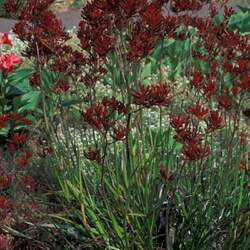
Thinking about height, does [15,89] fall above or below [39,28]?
below

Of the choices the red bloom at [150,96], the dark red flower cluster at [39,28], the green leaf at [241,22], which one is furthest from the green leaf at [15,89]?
the red bloom at [150,96]

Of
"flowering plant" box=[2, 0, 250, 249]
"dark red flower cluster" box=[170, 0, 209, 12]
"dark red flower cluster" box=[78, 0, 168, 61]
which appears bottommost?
"flowering plant" box=[2, 0, 250, 249]

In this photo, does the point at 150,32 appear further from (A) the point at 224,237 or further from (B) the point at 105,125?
(A) the point at 224,237

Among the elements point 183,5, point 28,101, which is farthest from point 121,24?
point 28,101

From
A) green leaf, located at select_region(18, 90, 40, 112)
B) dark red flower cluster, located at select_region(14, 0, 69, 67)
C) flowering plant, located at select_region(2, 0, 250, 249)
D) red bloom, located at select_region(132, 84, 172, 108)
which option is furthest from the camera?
green leaf, located at select_region(18, 90, 40, 112)

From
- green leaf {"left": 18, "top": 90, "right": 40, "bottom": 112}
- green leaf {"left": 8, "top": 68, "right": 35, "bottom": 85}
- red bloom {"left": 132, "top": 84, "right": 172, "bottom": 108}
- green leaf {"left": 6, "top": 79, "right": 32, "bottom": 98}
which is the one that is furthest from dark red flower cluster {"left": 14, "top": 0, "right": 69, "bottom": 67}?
green leaf {"left": 6, "top": 79, "right": 32, "bottom": 98}

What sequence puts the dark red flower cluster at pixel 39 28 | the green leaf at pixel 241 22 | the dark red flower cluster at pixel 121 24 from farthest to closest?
1. the green leaf at pixel 241 22
2. the dark red flower cluster at pixel 39 28
3. the dark red flower cluster at pixel 121 24

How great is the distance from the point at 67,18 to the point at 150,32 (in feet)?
35.5

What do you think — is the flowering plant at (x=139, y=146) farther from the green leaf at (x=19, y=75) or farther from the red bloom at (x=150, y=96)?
the green leaf at (x=19, y=75)

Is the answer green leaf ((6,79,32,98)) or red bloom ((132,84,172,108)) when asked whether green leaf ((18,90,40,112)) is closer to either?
green leaf ((6,79,32,98))

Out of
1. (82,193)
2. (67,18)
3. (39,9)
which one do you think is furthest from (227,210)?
(67,18)

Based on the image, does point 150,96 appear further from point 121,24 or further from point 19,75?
point 19,75

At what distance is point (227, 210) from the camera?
3486mm

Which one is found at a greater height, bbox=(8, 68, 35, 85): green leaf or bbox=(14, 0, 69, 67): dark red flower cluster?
bbox=(14, 0, 69, 67): dark red flower cluster
